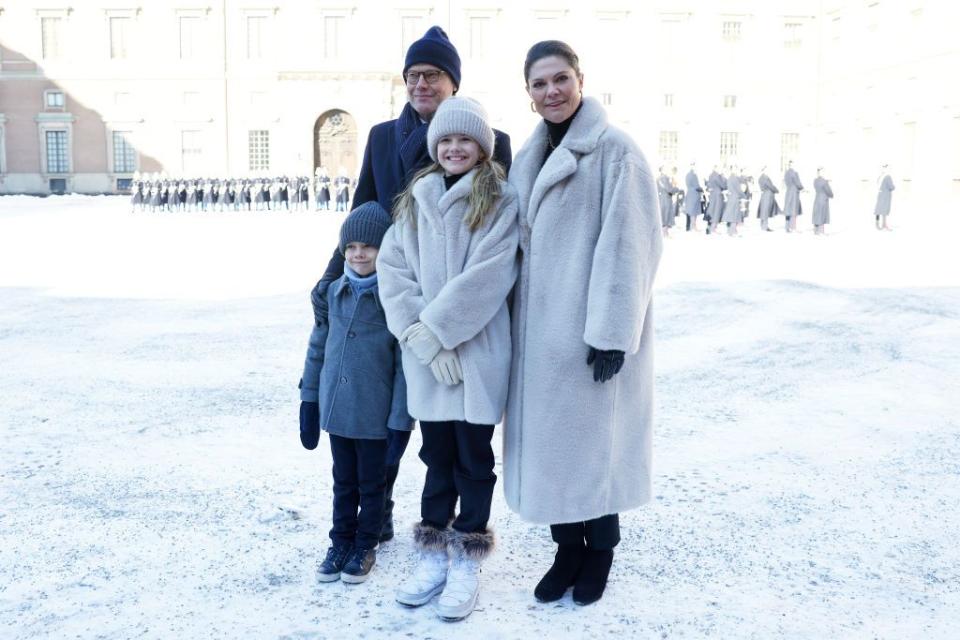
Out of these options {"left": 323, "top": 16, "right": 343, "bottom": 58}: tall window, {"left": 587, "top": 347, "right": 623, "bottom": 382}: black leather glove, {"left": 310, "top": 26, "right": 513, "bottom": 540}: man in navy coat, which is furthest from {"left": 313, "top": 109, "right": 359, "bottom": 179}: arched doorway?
{"left": 587, "top": 347, "right": 623, "bottom": 382}: black leather glove

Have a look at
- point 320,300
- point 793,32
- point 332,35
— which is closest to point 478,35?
point 332,35

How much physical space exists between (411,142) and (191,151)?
36.8m

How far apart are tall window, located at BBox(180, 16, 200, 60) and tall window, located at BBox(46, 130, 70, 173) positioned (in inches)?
231

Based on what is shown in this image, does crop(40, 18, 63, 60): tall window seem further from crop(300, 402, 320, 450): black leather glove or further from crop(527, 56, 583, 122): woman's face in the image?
crop(527, 56, 583, 122): woman's face

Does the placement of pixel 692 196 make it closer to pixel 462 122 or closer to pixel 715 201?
pixel 715 201

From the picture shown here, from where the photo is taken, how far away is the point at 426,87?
3057 millimetres

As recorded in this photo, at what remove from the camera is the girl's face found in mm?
2814

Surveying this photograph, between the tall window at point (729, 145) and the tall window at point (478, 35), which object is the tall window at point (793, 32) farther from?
the tall window at point (478, 35)

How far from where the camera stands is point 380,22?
1469 inches

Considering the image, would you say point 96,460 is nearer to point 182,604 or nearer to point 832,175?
point 182,604

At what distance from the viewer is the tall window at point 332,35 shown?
1464 inches

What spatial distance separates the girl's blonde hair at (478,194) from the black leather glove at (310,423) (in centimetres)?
74

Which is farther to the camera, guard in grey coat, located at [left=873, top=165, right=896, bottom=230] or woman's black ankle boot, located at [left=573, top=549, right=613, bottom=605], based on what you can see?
guard in grey coat, located at [left=873, top=165, right=896, bottom=230]

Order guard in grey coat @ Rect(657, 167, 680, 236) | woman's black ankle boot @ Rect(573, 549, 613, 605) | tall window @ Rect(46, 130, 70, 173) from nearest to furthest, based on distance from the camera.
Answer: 1. woman's black ankle boot @ Rect(573, 549, 613, 605)
2. guard in grey coat @ Rect(657, 167, 680, 236)
3. tall window @ Rect(46, 130, 70, 173)
